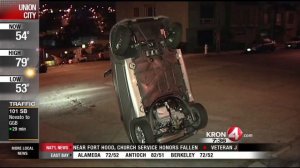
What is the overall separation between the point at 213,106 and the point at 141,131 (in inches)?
194

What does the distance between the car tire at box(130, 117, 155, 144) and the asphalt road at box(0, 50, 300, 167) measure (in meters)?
0.61

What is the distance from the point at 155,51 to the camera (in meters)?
9.20

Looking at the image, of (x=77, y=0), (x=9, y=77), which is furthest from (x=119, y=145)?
(x=77, y=0)

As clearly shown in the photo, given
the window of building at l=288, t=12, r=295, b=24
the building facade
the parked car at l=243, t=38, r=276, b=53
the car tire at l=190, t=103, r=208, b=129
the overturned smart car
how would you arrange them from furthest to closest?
the building facade, the parked car at l=243, t=38, r=276, b=53, the window of building at l=288, t=12, r=295, b=24, the car tire at l=190, t=103, r=208, b=129, the overturned smart car

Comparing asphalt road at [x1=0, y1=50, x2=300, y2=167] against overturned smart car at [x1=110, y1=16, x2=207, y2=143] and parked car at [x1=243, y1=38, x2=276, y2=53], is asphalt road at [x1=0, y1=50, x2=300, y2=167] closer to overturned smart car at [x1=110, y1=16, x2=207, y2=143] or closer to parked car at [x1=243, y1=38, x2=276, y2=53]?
overturned smart car at [x1=110, y1=16, x2=207, y2=143]

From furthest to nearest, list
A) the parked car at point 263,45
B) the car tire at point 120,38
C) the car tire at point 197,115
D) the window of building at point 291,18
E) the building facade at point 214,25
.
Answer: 1. the building facade at point 214,25
2. the parked car at point 263,45
3. the window of building at point 291,18
4. the car tire at point 197,115
5. the car tire at point 120,38

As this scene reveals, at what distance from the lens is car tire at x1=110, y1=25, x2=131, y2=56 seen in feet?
28.2

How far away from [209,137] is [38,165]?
393cm
